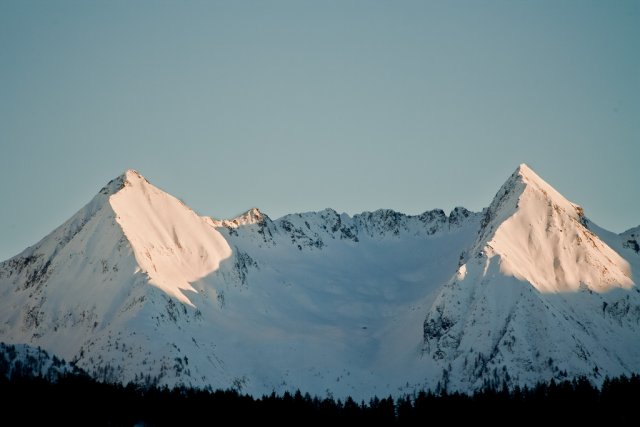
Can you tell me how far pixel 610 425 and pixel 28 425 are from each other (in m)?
102

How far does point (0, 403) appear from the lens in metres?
200

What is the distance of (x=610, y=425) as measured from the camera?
198m

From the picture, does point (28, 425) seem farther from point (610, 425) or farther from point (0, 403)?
point (610, 425)

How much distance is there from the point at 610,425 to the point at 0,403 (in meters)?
108

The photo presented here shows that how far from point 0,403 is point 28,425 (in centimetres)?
704

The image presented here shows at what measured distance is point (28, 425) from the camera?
197125 millimetres

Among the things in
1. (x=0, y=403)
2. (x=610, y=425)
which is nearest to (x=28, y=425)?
(x=0, y=403)
